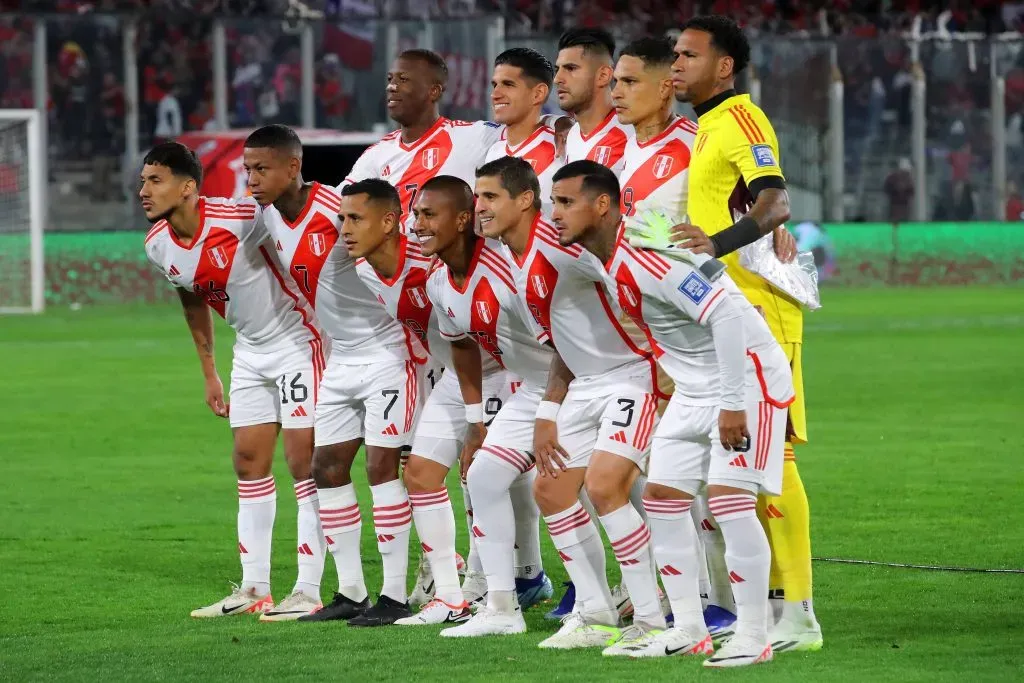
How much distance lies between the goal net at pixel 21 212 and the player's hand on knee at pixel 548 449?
18423 mm

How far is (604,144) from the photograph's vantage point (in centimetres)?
675

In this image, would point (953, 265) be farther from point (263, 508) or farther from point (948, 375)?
point (263, 508)

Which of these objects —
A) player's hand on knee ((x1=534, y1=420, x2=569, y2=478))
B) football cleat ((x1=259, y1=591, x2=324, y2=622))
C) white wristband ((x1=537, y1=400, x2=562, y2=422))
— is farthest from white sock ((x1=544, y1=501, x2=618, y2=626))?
football cleat ((x1=259, y1=591, x2=324, y2=622))

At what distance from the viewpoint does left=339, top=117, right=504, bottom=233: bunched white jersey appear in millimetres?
7379

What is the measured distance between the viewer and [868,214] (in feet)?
92.7

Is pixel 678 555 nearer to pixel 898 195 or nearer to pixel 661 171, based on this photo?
pixel 661 171

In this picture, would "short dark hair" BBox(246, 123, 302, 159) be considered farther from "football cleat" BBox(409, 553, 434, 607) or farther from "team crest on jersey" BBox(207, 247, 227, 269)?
"football cleat" BBox(409, 553, 434, 607)

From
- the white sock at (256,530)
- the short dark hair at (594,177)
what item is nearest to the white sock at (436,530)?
the white sock at (256,530)

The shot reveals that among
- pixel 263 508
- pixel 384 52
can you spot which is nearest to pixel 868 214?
pixel 384 52

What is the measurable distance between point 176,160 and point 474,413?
163 centimetres

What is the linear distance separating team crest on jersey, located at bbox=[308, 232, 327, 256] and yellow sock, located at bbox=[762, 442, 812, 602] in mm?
2040

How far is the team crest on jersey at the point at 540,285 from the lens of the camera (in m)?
6.00

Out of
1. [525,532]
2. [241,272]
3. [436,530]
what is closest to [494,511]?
[436,530]

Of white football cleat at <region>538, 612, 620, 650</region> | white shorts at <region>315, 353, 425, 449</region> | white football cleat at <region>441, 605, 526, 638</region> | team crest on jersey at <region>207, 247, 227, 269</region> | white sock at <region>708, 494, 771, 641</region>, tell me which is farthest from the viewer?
team crest on jersey at <region>207, 247, 227, 269</region>
